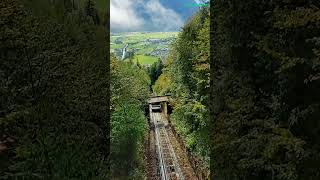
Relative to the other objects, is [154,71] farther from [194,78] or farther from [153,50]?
[194,78]

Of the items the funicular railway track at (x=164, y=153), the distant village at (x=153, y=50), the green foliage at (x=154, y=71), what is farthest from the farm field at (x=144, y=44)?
the funicular railway track at (x=164, y=153)

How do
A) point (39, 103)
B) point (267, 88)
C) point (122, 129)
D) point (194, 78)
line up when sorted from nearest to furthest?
point (39, 103) → point (267, 88) → point (194, 78) → point (122, 129)

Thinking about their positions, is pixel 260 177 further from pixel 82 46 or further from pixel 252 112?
pixel 82 46

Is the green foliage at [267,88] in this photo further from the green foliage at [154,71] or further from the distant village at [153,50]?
the green foliage at [154,71]

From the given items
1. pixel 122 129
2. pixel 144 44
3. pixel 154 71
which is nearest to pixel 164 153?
pixel 122 129

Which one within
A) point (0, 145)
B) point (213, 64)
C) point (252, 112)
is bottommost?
point (0, 145)

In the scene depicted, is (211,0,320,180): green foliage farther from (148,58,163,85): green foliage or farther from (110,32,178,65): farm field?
(148,58,163,85): green foliage

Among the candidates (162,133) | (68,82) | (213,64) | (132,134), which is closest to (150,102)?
(162,133)
